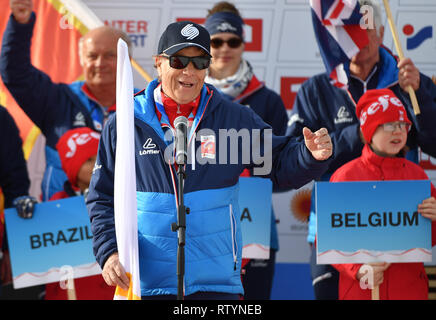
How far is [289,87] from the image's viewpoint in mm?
6660

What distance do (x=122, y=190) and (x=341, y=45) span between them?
8.46 ft

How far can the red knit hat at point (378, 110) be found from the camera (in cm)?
493

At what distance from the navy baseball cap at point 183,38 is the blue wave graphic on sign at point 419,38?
302cm

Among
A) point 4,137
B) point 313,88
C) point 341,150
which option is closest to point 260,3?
point 313,88

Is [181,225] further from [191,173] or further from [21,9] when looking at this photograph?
[21,9]

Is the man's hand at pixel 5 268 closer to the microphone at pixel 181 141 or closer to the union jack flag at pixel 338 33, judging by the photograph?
the union jack flag at pixel 338 33

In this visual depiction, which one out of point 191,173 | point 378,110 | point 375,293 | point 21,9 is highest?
point 21,9

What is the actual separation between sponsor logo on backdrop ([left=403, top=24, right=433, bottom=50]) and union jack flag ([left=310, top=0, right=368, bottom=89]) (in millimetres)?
926

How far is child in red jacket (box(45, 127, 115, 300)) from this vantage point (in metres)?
5.20

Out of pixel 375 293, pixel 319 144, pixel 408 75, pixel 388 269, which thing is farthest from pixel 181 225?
pixel 408 75

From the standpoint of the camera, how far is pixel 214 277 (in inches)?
138

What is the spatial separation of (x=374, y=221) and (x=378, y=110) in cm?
71

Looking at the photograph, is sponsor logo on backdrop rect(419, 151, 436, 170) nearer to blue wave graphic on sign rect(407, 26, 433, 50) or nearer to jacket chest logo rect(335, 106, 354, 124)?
blue wave graphic on sign rect(407, 26, 433, 50)

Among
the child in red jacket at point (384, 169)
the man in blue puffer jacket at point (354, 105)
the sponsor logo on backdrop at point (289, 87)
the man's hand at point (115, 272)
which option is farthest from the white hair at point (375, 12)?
the man's hand at point (115, 272)
